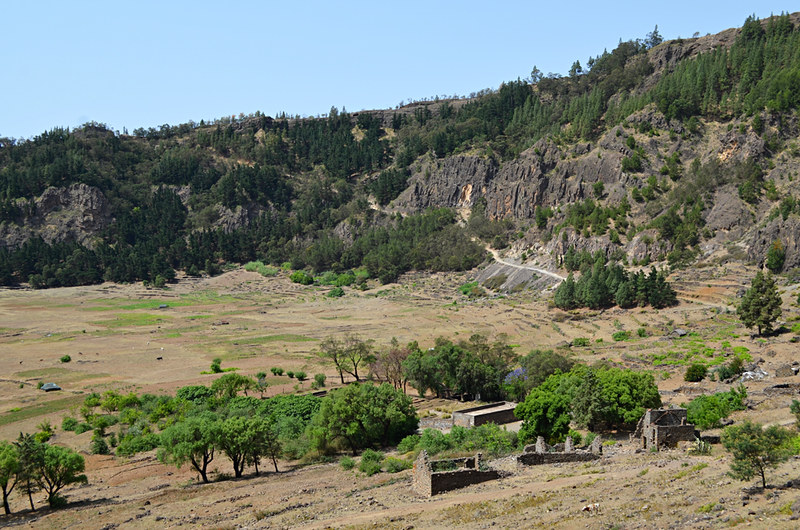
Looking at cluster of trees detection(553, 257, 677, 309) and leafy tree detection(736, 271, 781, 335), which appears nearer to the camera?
leafy tree detection(736, 271, 781, 335)

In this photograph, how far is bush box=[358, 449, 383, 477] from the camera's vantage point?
1367 inches

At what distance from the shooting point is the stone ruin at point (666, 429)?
29.9m

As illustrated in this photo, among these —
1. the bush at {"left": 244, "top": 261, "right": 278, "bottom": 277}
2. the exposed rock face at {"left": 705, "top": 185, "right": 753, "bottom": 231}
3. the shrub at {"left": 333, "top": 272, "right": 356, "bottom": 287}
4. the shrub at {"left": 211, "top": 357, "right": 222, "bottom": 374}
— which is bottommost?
the shrub at {"left": 211, "top": 357, "right": 222, "bottom": 374}

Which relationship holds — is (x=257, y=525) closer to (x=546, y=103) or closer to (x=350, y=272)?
(x=350, y=272)

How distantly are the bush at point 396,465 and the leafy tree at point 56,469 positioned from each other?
649 inches

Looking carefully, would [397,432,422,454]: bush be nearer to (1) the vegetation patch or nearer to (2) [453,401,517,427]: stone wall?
(2) [453,401,517,427]: stone wall

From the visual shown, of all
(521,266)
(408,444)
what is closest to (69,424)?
(408,444)

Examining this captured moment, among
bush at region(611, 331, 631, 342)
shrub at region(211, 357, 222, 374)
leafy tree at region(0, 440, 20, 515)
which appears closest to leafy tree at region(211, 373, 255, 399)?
shrub at region(211, 357, 222, 374)

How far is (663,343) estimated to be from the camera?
→ 68.5m

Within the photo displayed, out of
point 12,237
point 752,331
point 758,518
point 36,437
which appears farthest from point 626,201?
point 12,237

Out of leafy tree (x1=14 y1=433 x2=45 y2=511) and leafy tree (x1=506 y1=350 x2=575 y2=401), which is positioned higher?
leafy tree (x1=14 y1=433 x2=45 y2=511)

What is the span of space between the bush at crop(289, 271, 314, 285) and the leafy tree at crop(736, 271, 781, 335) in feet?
342

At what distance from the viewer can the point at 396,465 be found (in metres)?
34.8

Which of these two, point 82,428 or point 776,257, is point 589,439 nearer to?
point 82,428
